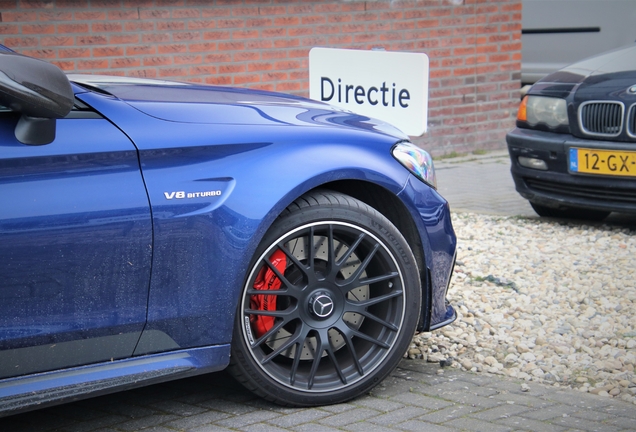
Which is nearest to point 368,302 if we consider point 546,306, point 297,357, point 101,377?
point 297,357

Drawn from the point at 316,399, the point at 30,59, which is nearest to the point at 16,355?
the point at 30,59

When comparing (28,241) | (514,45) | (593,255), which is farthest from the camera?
(514,45)

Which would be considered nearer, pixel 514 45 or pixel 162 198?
pixel 162 198

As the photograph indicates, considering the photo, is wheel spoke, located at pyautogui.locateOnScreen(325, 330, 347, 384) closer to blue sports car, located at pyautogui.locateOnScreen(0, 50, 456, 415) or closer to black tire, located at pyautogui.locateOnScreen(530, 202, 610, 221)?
blue sports car, located at pyautogui.locateOnScreen(0, 50, 456, 415)

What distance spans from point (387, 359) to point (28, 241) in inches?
55.0

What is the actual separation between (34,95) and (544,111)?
171 inches

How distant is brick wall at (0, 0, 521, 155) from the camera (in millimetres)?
7262

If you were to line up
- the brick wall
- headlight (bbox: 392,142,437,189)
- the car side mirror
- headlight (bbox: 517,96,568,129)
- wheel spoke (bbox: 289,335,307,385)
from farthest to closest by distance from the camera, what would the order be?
the brick wall, headlight (bbox: 517,96,568,129), headlight (bbox: 392,142,437,189), wheel spoke (bbox: 289,335,307,385), the car side mirror

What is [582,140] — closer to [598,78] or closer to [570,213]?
[598,78]

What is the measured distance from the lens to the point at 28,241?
105 inches

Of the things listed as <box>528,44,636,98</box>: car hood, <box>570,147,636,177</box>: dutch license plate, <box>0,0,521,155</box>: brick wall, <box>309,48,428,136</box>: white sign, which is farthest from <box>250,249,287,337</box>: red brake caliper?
<box>0,0,521,155</box>: brick wall

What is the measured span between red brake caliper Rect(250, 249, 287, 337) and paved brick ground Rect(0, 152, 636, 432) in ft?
1.01

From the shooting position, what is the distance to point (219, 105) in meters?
3.21

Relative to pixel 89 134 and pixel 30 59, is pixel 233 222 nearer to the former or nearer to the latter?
pixel 89 134
